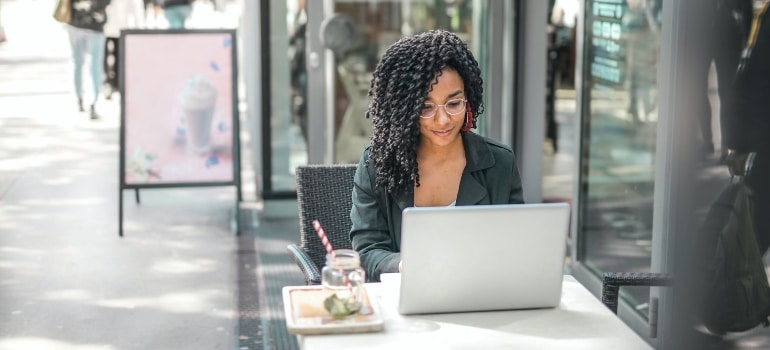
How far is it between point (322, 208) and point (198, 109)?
9.82 ft

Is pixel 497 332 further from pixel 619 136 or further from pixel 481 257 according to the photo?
pixel 619 136

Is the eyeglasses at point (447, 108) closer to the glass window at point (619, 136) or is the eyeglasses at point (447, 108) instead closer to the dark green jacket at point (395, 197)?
the dark green jacket at point (395, 197)

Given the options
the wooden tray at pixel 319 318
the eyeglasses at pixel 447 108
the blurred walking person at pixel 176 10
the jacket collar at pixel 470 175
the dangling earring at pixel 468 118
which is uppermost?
the blurred walking person at pixel 176 10

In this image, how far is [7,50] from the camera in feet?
47.3

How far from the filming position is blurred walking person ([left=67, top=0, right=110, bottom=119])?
9.63 meters

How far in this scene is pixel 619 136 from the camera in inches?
186

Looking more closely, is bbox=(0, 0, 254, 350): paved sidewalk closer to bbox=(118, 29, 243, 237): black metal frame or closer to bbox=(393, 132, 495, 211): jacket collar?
bbox=(118, 29, 243, 237): black metal frame

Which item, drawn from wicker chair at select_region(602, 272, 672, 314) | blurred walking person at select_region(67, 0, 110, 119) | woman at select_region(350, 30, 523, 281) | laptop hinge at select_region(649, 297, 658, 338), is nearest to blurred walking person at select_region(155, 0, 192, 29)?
blurred walking person at select_region(67, 0, 110, 119)

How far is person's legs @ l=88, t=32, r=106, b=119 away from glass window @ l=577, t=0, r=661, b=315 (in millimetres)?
5809

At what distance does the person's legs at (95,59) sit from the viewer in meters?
9.72

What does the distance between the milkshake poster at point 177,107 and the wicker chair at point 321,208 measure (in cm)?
295

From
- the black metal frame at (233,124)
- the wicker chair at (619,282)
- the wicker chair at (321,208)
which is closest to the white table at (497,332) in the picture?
the wicker chair at (619,282)

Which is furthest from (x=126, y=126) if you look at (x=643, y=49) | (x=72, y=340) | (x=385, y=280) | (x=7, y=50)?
(x=7, y=50)

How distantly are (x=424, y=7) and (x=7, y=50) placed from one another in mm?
9495
